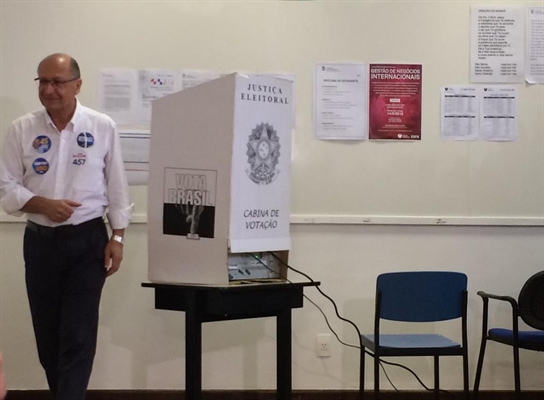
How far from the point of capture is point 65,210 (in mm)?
2334

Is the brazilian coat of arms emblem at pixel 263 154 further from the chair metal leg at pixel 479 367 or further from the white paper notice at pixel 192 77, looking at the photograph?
the chair metal leg at pixel 479 367

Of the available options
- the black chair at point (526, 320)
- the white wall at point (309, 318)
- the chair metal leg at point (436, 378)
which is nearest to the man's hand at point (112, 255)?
the white wall at point (309, 318)

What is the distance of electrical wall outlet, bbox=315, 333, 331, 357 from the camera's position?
317 cm

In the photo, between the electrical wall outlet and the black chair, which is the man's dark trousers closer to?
the electrical wall outlet

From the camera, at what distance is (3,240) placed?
3.12 m

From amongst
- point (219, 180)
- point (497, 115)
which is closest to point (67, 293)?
point (219, 180)

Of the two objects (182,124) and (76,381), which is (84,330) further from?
(182,124)

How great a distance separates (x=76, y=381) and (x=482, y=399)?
2.15 m

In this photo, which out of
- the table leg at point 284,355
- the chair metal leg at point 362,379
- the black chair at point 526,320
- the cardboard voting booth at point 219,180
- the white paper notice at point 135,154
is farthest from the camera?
the white paper notice at point 135,154

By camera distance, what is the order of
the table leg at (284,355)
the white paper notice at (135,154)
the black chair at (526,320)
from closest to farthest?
the table leg at (284,355), the black chair at (526,320), the white paper notice at (135,154)

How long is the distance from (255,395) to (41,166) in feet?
5.40

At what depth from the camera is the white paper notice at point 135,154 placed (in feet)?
10.2

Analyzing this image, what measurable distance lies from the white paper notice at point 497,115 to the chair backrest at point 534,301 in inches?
31.4

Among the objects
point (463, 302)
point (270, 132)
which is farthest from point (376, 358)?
point (270, 132)
